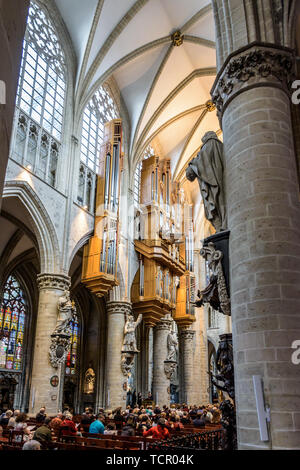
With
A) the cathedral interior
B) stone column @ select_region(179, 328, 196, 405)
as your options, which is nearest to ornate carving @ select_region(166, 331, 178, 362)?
the cathedral interior

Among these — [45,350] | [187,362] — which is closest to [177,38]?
[45,350]

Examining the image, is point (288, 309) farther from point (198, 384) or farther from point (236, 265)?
point (198, 384)

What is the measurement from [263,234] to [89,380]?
18455 mm

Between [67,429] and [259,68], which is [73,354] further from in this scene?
[259,68]

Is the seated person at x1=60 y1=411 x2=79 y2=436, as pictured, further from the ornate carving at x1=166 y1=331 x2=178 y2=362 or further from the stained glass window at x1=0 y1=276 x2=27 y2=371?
the ornate carving at x1=166 y1=331 x2=178 y2=362

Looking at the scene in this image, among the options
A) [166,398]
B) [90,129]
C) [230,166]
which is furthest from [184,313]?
A: [230,166]

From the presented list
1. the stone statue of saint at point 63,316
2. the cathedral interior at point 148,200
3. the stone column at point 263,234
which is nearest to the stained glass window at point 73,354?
the cathedral interior at point 148,200

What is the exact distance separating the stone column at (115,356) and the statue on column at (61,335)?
4160 mm

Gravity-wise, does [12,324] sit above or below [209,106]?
below

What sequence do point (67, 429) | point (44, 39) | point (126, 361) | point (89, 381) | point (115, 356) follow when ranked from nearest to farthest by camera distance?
point (67, 429), point (44, 39), point (115, 356), point (126, 361), point (89, 381)

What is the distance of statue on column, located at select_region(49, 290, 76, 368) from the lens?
45.0ft

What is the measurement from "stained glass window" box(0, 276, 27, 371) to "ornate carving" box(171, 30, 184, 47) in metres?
13.5

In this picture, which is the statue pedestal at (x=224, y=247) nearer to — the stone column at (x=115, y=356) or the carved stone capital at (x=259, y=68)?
the carved stone capital at (x=259, y=68)

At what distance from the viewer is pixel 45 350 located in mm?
13625
